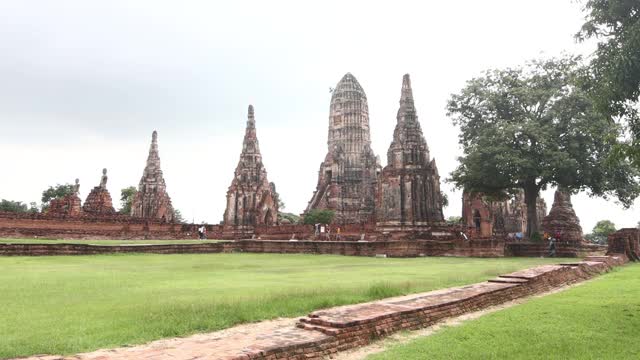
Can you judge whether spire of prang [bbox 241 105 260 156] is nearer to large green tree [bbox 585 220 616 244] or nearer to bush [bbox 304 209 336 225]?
bush [bbox 304 209 336 225]

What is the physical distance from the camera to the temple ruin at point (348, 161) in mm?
51875

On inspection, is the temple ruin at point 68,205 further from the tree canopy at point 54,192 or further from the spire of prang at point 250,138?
the tree canopy at point 54,192

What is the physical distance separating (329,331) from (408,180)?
65.4ft

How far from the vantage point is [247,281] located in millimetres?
9922

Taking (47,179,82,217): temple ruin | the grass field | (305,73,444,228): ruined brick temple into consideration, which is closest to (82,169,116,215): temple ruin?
(47,179,82,217): temple ruin

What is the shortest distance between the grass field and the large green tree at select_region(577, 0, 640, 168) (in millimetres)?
4347

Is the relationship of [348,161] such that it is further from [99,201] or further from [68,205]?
[68,205]

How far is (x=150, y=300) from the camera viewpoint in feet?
23.4

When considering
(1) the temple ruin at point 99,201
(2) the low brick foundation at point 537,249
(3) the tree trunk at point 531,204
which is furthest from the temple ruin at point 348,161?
(2) the low brick foundation at point 537,249

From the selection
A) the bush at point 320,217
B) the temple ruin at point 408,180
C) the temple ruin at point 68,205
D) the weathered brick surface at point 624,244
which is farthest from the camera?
the bush at point 320,217

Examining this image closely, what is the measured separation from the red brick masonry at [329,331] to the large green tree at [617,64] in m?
3.31

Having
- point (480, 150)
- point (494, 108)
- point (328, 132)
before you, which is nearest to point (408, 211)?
point (480, 150)

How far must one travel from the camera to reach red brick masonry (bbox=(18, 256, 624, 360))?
448 centimetres

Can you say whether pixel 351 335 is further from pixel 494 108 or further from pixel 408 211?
pixel 494 108
